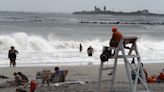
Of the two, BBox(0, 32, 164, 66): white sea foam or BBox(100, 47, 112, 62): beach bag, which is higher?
BBox(100, 47, 112, 62): beach bag

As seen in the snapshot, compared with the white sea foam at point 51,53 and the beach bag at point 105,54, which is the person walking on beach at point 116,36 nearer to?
the beach bag at point 105,54

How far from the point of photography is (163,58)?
32031mm

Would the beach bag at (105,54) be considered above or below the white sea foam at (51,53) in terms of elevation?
above

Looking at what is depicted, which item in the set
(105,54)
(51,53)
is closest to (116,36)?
(105,54)

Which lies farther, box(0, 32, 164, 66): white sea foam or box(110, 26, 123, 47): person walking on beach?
box(0, 32, 164, 66): white sea foam

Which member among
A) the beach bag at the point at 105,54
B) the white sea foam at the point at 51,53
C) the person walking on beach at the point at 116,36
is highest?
the person walking on beach at the point at 116,36

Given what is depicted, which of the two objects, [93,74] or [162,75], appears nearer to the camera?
[162,75]

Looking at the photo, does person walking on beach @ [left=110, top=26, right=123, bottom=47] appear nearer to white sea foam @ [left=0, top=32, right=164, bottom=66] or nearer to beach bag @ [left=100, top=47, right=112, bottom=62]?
beach bag @ [left=100, top=47, right=112, bottom=62]

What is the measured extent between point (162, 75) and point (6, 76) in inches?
258

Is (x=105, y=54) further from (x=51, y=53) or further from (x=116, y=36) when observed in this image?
(x=51, y=53)

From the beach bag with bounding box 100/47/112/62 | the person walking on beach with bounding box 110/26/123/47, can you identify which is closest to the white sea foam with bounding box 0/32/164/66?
the beach bag with bounding box 100/47/112/62

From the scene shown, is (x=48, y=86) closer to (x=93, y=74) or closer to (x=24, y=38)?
(x=93, y=74)

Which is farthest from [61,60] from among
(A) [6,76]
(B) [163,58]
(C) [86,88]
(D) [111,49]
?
(D) [111,49]

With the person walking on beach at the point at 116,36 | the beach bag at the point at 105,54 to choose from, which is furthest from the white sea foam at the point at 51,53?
the person walking on beach at the point at 116,36
